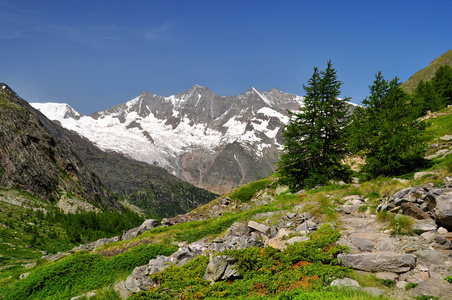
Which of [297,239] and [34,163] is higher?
[34,163]

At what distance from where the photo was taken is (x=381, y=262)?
9383 mm

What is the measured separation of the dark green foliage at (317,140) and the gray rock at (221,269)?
1987cm

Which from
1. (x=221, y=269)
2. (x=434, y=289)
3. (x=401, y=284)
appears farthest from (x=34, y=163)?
(x=434, y=289)

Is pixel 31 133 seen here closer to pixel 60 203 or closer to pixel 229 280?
pixel 60 203

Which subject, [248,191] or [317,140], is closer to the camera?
[317,140]

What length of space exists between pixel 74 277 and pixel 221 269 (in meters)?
10.2

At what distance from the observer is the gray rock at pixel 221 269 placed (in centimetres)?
1114

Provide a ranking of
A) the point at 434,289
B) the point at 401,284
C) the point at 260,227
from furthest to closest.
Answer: the point at 260,227 < the point at 401,284 < the point at 434,289

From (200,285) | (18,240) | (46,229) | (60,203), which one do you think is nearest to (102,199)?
(60,203)

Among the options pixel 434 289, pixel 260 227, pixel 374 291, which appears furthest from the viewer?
pixel 260 227

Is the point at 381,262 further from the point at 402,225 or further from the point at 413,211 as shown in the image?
the point at 413,211

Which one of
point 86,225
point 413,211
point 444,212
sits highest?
point 444,212

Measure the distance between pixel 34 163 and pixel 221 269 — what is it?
13438 centimetres

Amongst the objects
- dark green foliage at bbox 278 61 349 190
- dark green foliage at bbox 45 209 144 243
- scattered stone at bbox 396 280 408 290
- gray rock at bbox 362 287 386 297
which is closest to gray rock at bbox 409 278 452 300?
scattered stone at bbox 396 280 408 290
